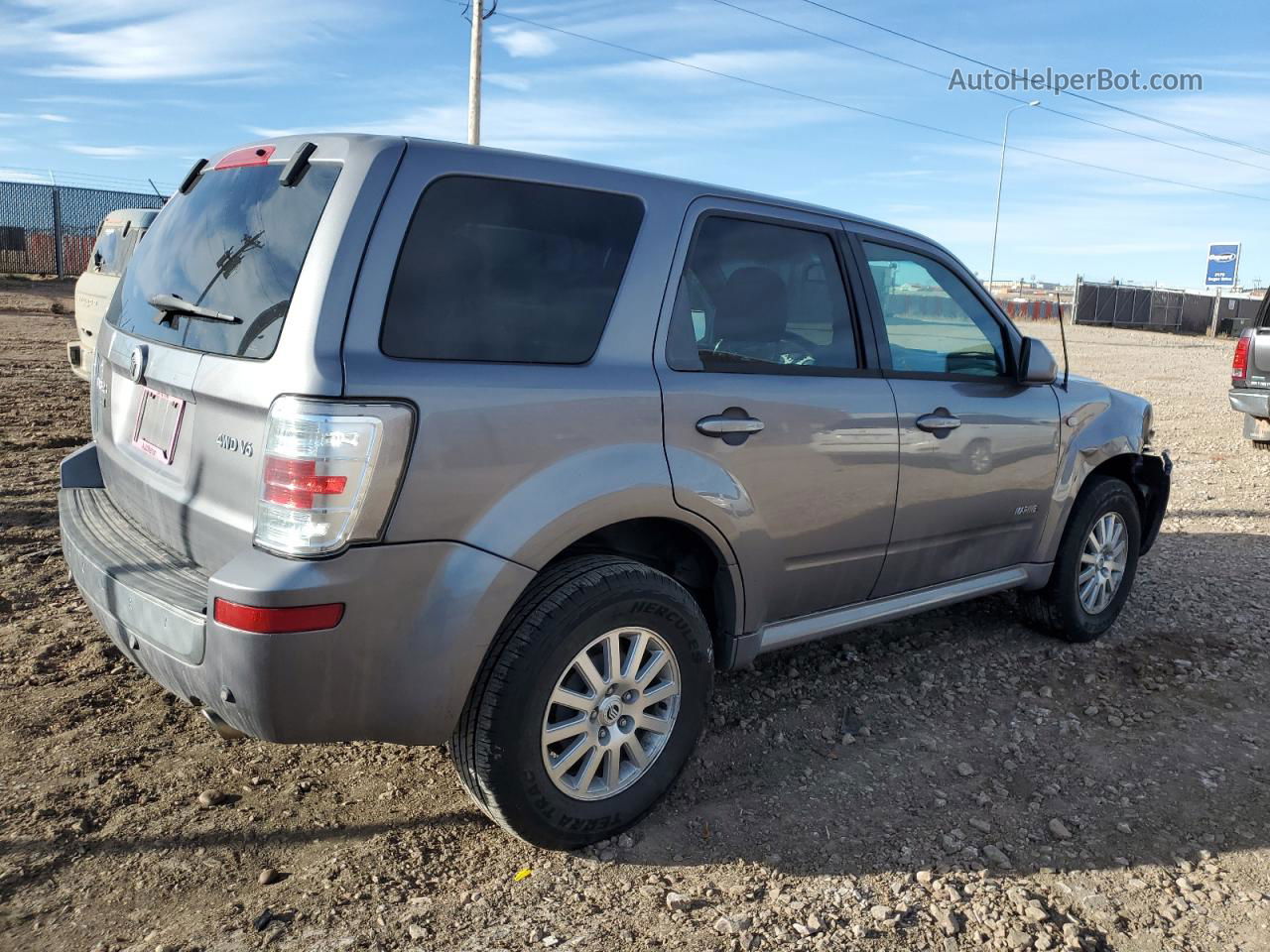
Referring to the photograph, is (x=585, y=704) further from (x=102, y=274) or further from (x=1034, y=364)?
(x=102, y=274)

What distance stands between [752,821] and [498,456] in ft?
4.75

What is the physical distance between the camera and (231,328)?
2.64 meters

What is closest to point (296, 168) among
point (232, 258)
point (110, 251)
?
point (232, 258)

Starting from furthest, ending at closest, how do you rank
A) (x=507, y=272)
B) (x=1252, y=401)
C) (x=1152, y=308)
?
(x=1152, y=308), (x=1252, y=401), (x=507, y=272)

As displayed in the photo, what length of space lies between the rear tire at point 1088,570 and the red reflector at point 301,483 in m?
3.47

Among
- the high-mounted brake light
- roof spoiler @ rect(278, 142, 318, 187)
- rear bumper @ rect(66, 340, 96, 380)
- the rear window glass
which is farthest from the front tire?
rear bumper @ rect(66, 340, 96, 380)

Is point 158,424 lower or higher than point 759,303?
lower

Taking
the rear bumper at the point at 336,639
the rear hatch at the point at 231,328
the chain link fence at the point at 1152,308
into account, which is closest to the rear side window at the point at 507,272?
the rear hatch at the point at 231,328

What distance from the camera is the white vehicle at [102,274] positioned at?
9.34 meters

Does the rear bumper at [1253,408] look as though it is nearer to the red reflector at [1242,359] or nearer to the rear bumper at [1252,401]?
the rear bumper at [1252,401]

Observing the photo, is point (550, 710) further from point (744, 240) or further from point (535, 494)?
point (744, 240)

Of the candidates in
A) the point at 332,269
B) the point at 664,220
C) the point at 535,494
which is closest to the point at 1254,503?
the point at 664,220

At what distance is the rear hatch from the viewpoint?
8.00 ft

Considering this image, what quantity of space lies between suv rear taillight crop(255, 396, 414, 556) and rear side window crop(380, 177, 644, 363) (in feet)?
0.77
